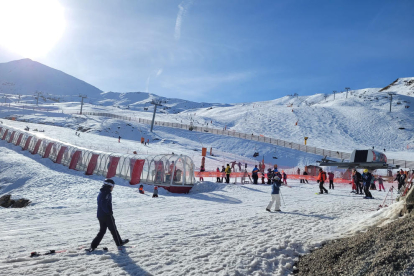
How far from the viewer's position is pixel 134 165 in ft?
66.6

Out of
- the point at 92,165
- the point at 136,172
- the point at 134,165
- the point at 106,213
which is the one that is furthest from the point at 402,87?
the point at 106,213

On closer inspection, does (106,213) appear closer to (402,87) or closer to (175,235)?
(175,235)

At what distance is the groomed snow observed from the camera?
568 centimetres

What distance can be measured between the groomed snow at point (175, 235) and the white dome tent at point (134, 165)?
378 centimetres

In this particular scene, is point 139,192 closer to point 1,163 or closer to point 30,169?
point 30,169

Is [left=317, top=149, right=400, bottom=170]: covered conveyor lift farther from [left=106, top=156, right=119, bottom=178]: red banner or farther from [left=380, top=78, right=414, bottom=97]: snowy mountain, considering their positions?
[left=380, top=78, right=414, bottom=97]: snowy mountain

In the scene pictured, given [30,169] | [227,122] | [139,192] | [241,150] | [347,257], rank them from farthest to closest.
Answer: [227,122] < [241,150] < [30,169] < [139,192] < [347,257]

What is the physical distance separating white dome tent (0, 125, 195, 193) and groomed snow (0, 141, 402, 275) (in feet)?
12.4

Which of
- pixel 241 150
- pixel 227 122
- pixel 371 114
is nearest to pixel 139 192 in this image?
pixel 241 150

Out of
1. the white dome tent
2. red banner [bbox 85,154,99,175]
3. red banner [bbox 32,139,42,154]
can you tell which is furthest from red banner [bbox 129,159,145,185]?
red banner [bbox 32,139,42,154]

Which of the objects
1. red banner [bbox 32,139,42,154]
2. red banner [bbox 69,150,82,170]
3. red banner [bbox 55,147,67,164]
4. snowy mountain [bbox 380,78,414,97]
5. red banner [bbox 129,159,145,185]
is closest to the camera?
red banner [bbox 129,159,145,185]

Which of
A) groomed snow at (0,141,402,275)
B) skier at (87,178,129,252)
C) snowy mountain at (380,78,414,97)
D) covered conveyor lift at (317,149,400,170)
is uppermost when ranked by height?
snowy mountain at (380,78,414,97)

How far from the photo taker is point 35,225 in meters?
9.48

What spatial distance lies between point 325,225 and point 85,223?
7.90 m
